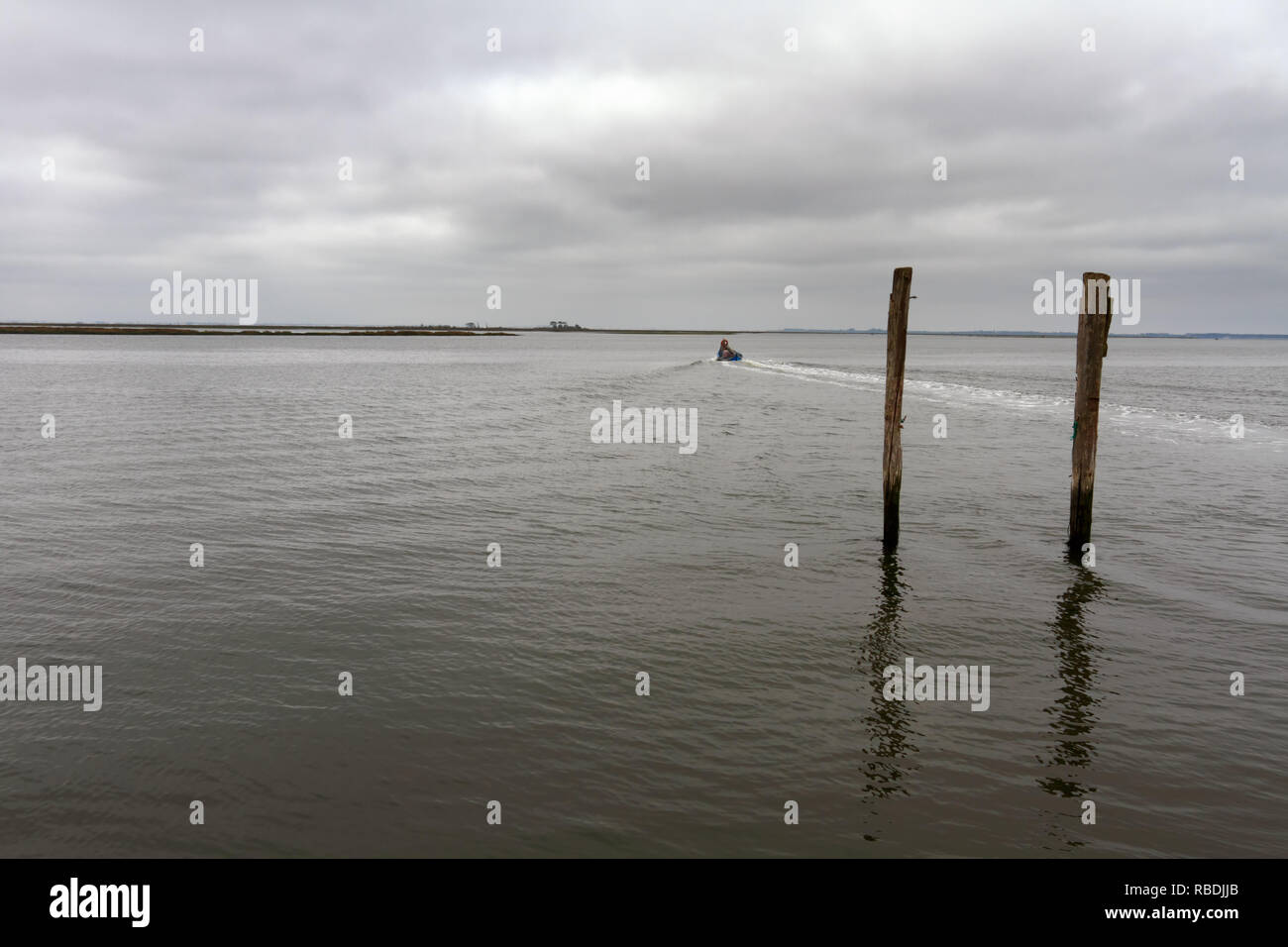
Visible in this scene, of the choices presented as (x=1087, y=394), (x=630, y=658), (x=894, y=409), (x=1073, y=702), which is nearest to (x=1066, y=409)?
(x=1087, y=394)

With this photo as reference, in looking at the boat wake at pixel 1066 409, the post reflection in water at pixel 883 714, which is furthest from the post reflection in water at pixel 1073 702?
the boat wake at pixel 1066 409

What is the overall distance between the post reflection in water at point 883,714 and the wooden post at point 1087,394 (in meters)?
5.35

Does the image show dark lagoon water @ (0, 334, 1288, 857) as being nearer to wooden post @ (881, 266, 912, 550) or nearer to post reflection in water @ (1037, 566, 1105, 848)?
post reflection in water @ (1037, 566, 1105, 848)

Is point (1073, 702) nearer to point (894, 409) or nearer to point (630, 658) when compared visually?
point (630, 658)

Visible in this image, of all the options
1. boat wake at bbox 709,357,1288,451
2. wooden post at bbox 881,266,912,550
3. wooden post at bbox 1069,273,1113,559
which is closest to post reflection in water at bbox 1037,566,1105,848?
wooden post at bbox 1069,273,1113,559

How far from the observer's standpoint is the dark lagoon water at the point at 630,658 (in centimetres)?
718

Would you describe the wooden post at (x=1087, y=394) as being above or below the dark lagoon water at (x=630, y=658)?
above

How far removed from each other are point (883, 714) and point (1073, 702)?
8.00ft

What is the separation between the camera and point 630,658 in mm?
10711

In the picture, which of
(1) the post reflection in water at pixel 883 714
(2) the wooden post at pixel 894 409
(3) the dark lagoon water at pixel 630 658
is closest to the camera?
(3) the dark lagoon water at pixel 630 658

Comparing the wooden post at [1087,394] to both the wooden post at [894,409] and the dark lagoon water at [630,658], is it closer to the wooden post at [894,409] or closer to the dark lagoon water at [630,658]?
the dark lagoon water at [630,658]

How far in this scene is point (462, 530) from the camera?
17.4 meters

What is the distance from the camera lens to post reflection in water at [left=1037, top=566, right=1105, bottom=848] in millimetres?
7773
